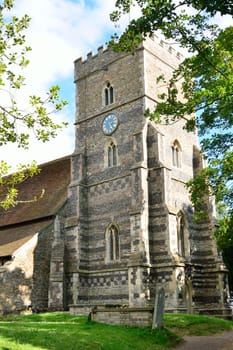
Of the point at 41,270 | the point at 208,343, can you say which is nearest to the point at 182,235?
the point at 41,270

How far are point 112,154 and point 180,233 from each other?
6.03m

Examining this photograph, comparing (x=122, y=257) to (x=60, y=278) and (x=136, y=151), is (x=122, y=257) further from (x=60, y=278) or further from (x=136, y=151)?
(x=136, y=151)

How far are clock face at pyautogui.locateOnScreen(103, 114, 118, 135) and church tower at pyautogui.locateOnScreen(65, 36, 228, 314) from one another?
0.06 metres

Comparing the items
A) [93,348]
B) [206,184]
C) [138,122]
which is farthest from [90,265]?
[93,348]

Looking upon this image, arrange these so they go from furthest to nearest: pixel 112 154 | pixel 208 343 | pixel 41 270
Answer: pixel 112 154 < pixel 41 270 < pixel 208 343

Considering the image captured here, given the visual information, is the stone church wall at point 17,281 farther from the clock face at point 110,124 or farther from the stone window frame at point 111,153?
the clock face at point 110,124

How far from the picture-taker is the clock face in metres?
25.2

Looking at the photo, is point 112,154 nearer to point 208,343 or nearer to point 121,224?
point 121,224

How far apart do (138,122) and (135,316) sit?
42.7ft

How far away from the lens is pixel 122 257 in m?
22.5

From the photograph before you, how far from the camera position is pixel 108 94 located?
26531 mm

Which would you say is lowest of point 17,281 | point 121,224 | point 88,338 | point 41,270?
point 88,338

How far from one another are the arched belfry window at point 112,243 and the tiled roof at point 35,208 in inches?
149

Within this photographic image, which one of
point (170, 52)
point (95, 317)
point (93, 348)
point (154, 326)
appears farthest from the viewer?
point (170, 52)
